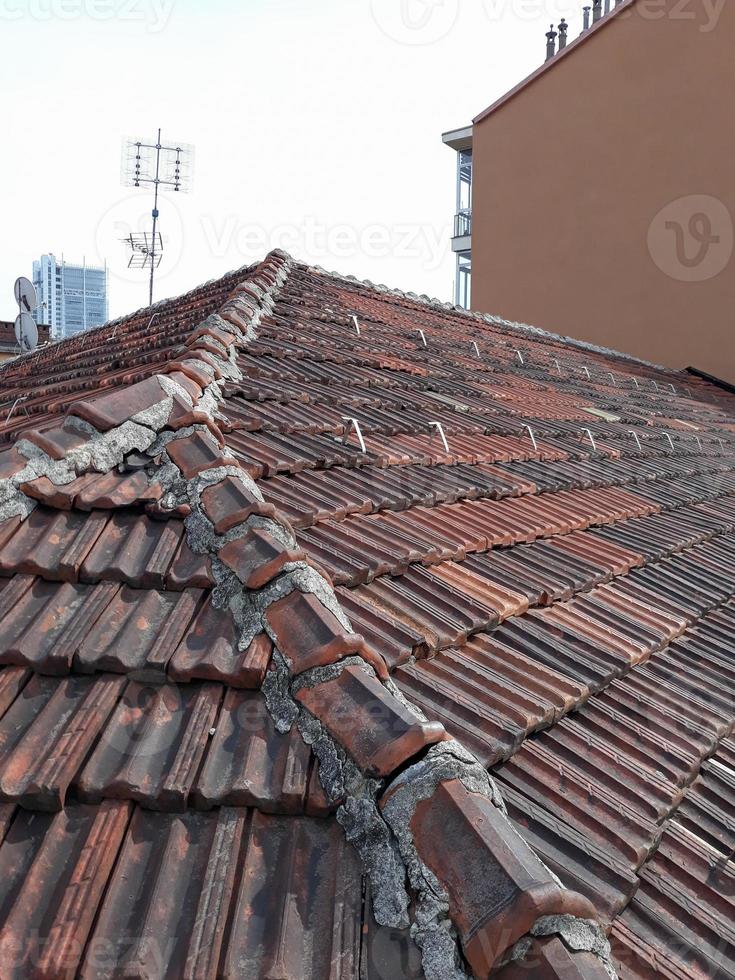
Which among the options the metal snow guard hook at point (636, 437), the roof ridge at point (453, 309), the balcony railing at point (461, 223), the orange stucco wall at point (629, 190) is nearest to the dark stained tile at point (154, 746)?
the metal snow guard hook at point (636, 437)

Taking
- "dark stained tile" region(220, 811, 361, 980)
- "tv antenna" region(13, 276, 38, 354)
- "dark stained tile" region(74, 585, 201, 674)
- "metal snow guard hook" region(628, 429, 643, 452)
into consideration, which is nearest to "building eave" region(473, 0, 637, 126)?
"tv antenna" region(13, 276, 38, 354)

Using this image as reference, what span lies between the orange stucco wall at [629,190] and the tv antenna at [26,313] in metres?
8.51

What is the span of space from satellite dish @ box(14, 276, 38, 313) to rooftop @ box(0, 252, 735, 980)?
7649 mm

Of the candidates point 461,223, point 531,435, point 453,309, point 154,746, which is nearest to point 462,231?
A: point 461,223

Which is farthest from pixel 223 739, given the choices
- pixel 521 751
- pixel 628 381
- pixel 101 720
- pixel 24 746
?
pixel 628 381

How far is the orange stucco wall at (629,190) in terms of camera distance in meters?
11.4

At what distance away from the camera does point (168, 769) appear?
58.6 inches

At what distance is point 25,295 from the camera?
10258 millimetres

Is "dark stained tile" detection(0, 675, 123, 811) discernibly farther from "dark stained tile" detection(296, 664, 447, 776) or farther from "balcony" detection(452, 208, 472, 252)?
"balcony" detection(452, 208, 472, 252)

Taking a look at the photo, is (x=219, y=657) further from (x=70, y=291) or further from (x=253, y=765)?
(x=70, y=291)

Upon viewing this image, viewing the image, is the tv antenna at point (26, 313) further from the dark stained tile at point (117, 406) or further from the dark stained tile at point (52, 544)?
the dark stained tile at point (52, 544)

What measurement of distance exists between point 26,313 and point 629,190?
32.0 ft

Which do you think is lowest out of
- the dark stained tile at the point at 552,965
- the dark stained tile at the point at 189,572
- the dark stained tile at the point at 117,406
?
the dark stained tile at the point at 552,965

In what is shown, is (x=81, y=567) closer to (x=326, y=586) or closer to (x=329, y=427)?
(x=326, y=586)
